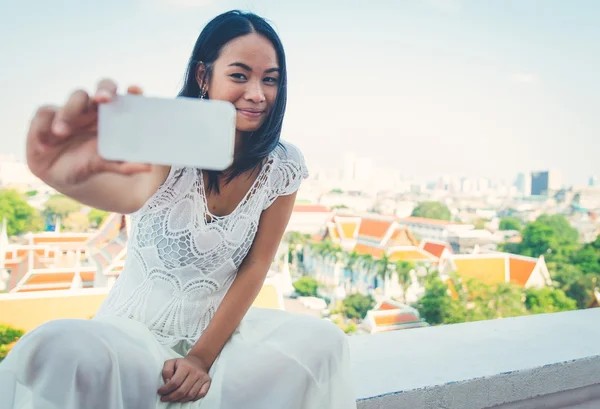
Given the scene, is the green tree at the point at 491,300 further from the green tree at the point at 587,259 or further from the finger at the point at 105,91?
the finger at the point at 105,91

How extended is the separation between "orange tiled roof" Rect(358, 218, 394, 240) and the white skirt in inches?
559

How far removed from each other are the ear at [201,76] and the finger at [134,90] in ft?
0.92

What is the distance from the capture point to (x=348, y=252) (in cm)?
1434

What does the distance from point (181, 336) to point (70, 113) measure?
31cm

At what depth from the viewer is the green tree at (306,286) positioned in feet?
44.9

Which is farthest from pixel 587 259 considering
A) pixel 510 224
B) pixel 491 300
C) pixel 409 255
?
pixel 510 224

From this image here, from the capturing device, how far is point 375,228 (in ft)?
49.4

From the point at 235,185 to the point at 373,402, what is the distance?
44cm

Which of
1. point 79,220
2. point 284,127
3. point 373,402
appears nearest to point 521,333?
point 373,402

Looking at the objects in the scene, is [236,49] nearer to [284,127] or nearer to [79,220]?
[284,127]

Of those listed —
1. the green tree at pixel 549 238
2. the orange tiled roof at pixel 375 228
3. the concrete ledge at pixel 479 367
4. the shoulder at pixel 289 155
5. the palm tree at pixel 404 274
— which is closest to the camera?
the shoulder at pixel 289 155

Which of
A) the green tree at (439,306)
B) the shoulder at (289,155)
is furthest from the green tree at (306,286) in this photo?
the shoulder at (289,155)

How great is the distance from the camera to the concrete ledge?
91cm

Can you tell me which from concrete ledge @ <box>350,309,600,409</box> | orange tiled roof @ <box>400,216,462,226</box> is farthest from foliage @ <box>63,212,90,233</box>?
orange tiled roof @ <box>400,216,462,226</box>
